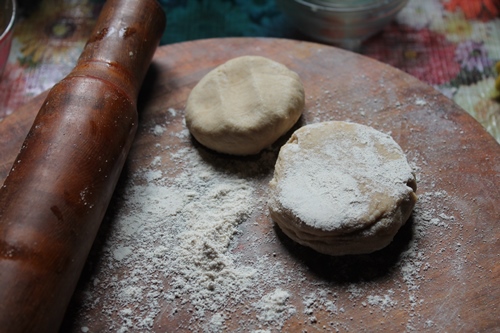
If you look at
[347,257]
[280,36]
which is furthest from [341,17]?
[347,257]

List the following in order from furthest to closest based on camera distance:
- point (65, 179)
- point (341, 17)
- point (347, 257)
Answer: point (341, 17) < point (347, 257) < point (65, 179)

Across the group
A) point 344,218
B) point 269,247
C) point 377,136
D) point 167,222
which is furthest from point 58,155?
point 377,136

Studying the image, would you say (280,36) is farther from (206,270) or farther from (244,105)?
(206,270)

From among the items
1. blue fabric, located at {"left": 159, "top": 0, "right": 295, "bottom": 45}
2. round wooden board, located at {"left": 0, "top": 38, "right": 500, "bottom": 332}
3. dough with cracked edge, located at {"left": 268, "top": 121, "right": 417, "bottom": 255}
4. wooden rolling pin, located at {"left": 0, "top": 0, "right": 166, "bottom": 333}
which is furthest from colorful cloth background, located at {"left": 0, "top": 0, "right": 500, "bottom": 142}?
dough with cracked edge, located at {"left": 268, "top": 121, "right": 417, "bottom": 255}

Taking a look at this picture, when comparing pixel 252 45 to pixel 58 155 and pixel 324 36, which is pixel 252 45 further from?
pixel 58 155

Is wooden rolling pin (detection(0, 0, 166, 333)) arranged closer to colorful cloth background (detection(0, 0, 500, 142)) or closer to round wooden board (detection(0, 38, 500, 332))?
round wooden board (detection(0, 38, 500, 332))

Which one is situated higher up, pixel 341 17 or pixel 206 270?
pixel 341 17
